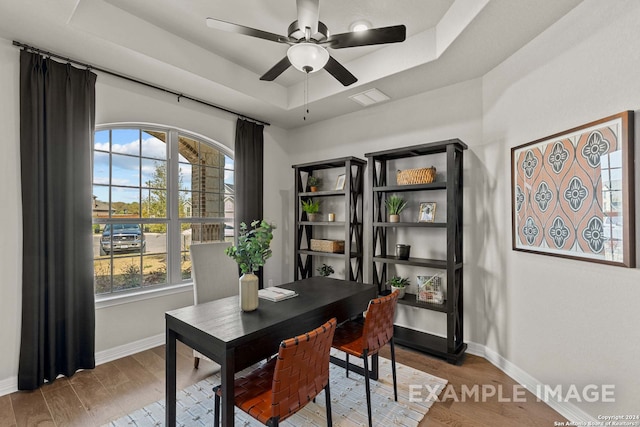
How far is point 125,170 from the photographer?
125 inches

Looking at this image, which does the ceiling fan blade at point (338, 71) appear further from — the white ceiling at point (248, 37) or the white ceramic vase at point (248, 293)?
the white ceramic vase at point (248, 293)

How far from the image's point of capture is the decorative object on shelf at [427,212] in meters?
3.18

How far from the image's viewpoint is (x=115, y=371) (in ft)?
8.80

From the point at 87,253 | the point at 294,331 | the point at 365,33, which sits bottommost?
the point at 294,331

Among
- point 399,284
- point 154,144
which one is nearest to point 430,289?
point 399,284

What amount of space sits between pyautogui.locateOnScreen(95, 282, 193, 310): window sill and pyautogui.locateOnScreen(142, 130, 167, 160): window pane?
1.45m

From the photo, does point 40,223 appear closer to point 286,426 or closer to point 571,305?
point 286,426

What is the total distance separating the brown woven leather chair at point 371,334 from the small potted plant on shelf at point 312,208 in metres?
1.93

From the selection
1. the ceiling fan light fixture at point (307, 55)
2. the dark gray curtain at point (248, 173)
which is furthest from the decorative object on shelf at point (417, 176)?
the dark gray curtain at point (248, 173)

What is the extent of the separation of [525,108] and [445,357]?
7.55 feet

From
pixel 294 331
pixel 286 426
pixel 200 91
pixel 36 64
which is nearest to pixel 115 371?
pixel 286 426

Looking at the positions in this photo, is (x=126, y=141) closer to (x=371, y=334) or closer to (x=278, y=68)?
(x=278, y=68)

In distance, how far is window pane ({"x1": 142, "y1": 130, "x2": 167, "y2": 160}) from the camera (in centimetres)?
331

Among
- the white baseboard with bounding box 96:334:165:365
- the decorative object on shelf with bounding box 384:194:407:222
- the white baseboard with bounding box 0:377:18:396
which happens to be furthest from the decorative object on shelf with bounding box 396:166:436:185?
the white baseboard with bounding box 0:377:18:396
